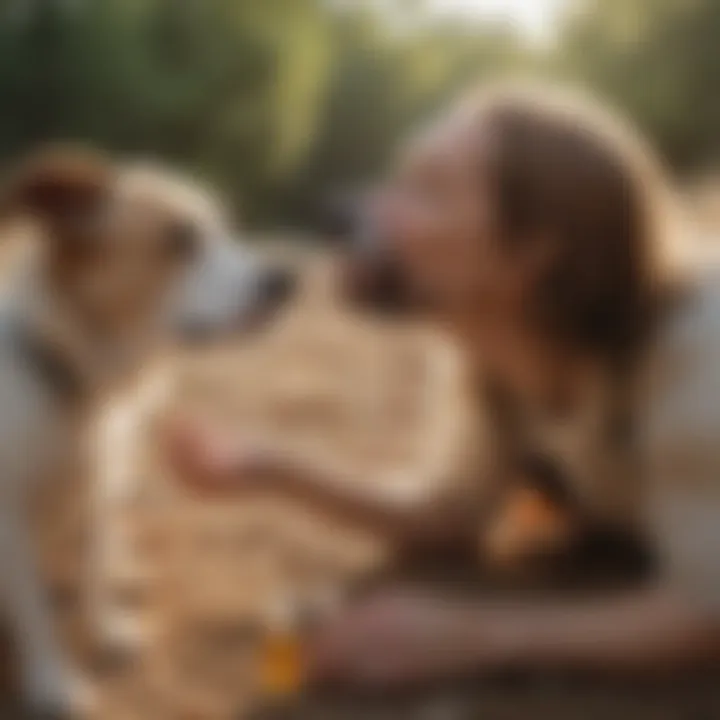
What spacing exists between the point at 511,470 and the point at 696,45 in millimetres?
413

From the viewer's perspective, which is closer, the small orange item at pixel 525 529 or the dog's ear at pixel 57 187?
the dog's ear at pixel 57 187

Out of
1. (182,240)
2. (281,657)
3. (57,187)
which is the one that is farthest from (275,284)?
(281,657)

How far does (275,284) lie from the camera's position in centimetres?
117

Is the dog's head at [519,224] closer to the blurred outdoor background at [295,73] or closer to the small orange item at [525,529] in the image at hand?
the blurred outdoor background at [295,73]

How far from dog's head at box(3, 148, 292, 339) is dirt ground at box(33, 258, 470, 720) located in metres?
0.05

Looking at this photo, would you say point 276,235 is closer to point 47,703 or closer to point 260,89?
point 260,89

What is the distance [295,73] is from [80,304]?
0.90 ft

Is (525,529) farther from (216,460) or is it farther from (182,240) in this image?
(182,240)

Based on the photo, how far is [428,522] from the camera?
124 centimetres

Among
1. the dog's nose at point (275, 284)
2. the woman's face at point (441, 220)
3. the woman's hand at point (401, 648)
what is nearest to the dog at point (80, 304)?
the dog's nose at point (275, 284)

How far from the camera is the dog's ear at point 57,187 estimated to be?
44.6 inches

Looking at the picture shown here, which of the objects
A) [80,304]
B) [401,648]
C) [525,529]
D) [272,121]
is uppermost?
[272,121]

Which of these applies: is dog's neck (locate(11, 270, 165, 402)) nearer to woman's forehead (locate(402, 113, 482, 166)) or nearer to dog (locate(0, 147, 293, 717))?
dog (locate(0, 147, 293, 717))

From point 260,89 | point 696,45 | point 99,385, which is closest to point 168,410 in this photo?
point 99,385
